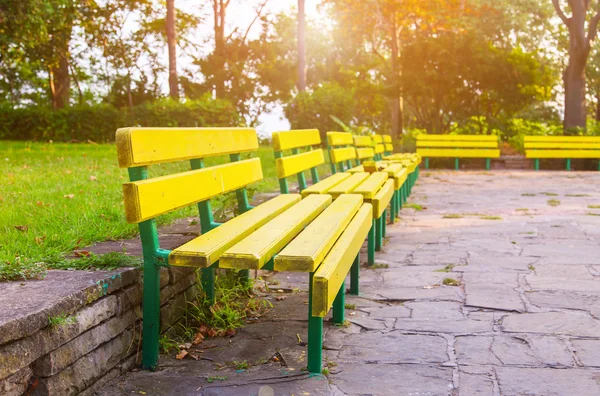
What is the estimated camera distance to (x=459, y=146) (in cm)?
1647

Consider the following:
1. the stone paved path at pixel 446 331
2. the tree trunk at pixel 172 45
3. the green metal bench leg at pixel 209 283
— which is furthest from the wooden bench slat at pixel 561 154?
the green metal bench leg at pixel 209 283

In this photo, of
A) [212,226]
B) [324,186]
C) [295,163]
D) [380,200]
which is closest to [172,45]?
[295,163]

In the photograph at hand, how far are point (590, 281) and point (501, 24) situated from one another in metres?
26.8

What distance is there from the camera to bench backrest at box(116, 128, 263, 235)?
99.5 inches

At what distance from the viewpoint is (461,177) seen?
1378cm

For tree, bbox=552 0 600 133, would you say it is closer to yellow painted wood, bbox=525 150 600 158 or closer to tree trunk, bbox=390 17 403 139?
yellow painted wood, bbox=525 150 600 158

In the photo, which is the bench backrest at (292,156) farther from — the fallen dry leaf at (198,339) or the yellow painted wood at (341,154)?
the fallen dry leaf at (198,339)

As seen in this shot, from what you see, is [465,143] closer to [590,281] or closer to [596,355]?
[590,281]

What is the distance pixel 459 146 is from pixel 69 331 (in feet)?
49.3

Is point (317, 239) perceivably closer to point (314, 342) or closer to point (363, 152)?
point (314, 342)

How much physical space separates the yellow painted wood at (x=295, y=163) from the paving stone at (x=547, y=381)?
2073 mm

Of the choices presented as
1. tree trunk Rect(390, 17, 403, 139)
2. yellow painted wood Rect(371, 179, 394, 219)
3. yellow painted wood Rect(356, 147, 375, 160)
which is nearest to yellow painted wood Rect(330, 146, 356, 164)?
yellow painted wood Rect(356, 147, 375, 160)

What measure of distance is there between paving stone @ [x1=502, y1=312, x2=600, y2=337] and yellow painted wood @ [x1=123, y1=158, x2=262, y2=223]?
1.64 metres

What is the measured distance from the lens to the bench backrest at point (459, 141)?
16297 millimetres
